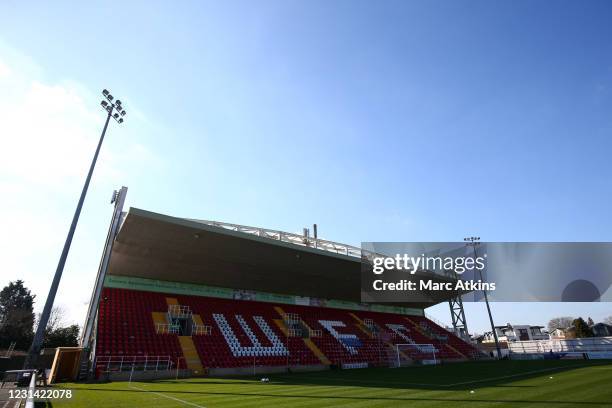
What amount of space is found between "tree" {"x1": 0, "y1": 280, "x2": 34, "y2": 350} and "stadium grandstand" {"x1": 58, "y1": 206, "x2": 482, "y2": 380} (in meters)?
37.4

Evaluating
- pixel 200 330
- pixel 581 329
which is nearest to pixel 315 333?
pixel 200 330

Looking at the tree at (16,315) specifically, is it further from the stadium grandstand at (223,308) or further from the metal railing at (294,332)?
the metal railing at (294,332)

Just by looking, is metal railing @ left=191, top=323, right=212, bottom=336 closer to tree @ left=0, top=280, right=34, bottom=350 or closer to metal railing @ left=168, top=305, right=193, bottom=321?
metal railing @ left=168, top=305, right=193, bottom=321

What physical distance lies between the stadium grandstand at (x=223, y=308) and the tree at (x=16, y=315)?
3738cm

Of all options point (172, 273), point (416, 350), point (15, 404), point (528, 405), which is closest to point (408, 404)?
point (528, 405)

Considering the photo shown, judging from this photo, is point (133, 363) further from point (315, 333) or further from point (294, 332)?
point (315, 333)

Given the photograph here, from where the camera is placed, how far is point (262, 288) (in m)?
31.0

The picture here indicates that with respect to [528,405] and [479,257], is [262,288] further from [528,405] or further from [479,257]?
[479,257]

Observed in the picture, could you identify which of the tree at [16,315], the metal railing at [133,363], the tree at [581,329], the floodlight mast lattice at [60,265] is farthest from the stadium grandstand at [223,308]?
the tree at [581,329]

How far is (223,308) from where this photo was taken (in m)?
28.2

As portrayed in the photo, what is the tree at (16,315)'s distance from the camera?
4816 cm

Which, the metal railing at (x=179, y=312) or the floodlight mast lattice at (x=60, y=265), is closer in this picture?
the floodlight mast lattice at (x=60, y=265)

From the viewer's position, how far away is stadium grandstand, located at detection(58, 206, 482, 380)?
2033 centimetres

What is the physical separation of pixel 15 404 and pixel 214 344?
1469cm
